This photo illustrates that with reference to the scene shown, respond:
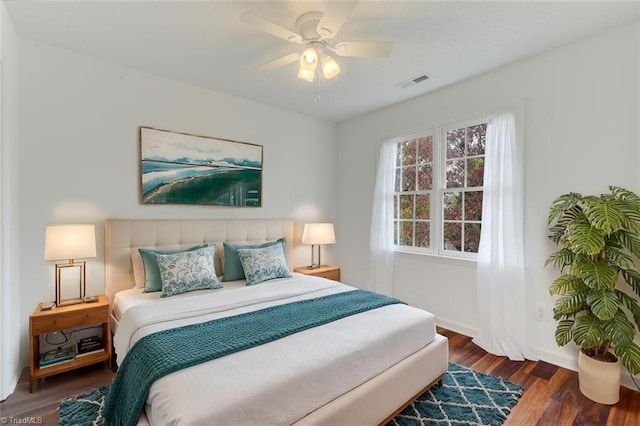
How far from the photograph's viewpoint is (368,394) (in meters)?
1.66

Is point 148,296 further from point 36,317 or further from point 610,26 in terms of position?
point 610,26

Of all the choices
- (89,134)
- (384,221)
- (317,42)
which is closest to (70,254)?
(89,134)

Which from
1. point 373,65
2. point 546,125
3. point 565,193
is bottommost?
point 565,193

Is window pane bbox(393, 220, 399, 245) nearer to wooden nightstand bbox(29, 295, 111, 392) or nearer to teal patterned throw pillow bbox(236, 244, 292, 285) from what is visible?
teal patterned throw pillow bbox(236, 244, 292, 285)

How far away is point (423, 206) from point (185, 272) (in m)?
2.74

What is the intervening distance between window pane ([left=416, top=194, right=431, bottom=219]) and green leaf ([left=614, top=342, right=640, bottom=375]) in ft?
6.52

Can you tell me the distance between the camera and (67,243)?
2354mm

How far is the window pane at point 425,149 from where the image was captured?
3.61 m

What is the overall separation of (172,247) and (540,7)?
3.64 metres

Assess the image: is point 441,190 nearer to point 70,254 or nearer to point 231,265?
point 231,265

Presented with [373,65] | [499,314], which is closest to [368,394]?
[499,314]

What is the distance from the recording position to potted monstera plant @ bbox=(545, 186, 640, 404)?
1.95 metres

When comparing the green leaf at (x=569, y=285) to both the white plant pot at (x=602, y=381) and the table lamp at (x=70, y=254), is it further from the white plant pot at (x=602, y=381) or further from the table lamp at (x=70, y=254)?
the table lamp at (x=70, y=254)

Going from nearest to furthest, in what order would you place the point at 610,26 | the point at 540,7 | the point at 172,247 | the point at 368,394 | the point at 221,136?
the point at 368,394 < the point at 540,7 < the point at 610,26 < the point at 172,247 < the point at 221,136
